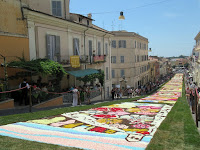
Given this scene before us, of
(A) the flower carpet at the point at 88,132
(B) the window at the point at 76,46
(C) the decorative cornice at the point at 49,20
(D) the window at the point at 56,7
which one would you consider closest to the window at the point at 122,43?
(C) the decorative cornice at the point at 49,20

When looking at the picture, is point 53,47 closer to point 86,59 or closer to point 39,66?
point 39,66

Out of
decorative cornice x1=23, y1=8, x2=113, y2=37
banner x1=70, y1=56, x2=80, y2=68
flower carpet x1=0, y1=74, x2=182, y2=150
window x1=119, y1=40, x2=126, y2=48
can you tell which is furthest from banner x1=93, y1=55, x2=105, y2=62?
window x1=119, y1=40, x2=126, y2=48

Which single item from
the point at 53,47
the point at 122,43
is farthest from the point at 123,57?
the point at 53,47

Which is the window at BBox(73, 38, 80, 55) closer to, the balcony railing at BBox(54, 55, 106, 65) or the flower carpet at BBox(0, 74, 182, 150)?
the balcony railing at BBox(54, 55, 106, 65)

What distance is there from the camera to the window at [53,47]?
1796 cm

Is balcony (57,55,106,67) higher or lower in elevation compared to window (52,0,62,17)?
lower

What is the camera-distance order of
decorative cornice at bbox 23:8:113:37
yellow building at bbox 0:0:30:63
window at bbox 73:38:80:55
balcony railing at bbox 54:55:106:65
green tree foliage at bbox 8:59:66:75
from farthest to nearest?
1. window at bbox 73:38:80:55
2. balcony railing at bbox 54:55:106:65
3. decorative cornice at bbox 23:8:113:37
4. yellow building at bbox 0:0:30:63
5. green tree foliage at bbox 8:59:66:75

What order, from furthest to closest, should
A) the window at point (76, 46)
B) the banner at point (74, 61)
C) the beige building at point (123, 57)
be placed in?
1. the beige building at point (123, 57)
2. the window at point (76, 46)
3. the banner at point (74, 61)

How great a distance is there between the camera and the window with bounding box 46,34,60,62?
18.0m

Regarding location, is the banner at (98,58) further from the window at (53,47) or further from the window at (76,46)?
the window at (53,47)

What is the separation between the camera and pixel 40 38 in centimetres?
1686

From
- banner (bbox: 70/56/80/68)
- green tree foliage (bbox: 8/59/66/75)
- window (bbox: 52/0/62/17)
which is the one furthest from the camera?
window (bbox: 52/0/62/17)

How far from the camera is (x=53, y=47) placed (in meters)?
18.7

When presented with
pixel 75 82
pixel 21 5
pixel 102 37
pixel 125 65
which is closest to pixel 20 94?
pixel 21 5
